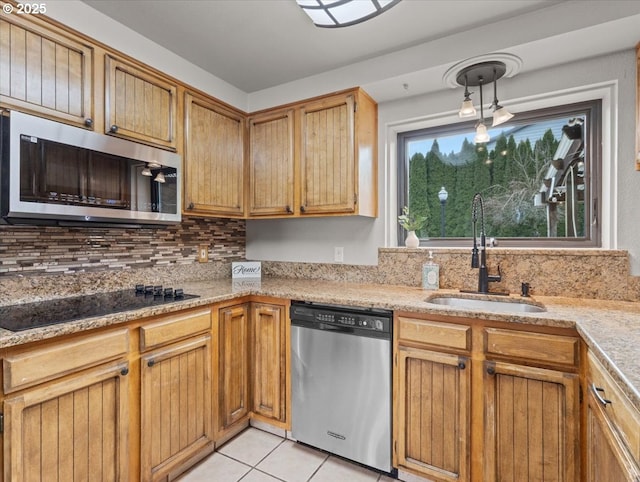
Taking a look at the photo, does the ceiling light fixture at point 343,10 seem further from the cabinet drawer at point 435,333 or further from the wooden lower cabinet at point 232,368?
the wooden lower cabinet at point 232,368

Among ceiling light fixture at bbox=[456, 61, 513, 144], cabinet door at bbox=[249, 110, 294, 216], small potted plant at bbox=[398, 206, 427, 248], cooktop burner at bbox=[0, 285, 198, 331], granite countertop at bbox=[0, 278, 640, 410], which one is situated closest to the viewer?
granite countertop at bbox=[0, 278, 640, 410]

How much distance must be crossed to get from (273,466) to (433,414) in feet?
3.02

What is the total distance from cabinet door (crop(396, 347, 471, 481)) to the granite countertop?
261mm

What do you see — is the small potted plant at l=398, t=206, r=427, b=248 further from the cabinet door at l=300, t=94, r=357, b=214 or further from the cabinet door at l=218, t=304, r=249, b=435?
the cabinet door at l=218, t=304, r=249, b=435

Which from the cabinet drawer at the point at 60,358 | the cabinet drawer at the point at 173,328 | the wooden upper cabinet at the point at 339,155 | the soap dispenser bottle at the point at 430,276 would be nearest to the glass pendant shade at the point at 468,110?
the wooden upper cabinet at the point at 339,155

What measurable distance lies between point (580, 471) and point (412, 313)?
2.86 feet

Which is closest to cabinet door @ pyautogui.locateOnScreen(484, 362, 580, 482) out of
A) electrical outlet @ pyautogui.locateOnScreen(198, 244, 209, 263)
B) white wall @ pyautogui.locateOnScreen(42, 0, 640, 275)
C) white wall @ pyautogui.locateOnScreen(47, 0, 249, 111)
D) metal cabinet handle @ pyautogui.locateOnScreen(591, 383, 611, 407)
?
metal cabinet handle @ pyautogui.locateOnScreen(591, 383, 611, 407)

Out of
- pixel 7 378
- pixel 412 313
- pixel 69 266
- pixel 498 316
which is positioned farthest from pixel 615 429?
pixel 69 266

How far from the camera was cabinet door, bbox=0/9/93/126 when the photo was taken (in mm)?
1381

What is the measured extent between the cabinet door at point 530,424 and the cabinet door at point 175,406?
4.68 ft

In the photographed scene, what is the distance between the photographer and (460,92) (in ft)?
7.13

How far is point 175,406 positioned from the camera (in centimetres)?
165

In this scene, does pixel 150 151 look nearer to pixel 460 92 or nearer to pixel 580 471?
pixel 460 92

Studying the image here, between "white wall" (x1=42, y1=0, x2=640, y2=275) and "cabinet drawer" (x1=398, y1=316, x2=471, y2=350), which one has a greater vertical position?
"white wall" (x1=42, y1=0, x2=640, y2=275)
